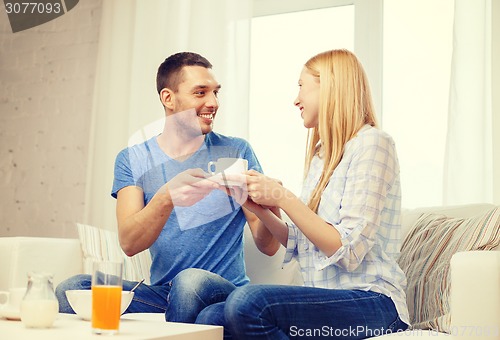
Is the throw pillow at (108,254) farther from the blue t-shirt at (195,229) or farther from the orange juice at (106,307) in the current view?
the orange juice at (106,307)

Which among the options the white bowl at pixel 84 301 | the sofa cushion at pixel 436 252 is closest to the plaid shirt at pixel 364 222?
the sofa cushion at pixel 436 252

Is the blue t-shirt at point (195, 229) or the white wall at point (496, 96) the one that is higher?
the white wall at point (496, 96)

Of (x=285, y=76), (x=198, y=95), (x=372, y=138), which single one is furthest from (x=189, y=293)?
(x=285, y=76)

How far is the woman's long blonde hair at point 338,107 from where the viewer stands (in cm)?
168

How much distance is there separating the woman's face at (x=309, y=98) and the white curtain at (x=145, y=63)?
38.1 inches

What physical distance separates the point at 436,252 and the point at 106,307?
883 mm

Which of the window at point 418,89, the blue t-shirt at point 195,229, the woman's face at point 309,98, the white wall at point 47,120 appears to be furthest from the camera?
the white wall at point 47,120

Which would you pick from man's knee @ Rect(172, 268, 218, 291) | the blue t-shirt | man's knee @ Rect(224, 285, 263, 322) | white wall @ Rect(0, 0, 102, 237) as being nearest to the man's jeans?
man's knee @ Rect(172, 268, 218, 291)

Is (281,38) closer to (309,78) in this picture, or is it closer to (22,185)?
(309,78)

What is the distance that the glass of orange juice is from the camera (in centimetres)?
121

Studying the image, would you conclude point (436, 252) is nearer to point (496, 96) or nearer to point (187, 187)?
point (187, 187)

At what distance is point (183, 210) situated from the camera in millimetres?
2049

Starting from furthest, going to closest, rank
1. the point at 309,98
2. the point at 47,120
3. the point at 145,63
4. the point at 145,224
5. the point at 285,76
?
1. the point at 47,120
2. the point at 145,63
3. the point at 285,76
4. the point at 145,224
5. the point at 309,98

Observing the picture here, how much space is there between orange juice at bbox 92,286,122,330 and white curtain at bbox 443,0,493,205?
4.67ft
